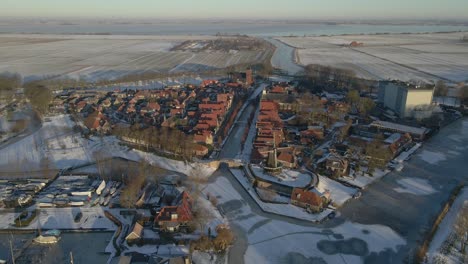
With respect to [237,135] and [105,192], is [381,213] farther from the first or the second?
[105,192]

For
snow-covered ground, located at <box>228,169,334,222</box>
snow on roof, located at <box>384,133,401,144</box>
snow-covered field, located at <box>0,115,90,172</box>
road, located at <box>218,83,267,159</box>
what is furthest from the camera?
snow on roof, located at <box>384,133,401,144</box>

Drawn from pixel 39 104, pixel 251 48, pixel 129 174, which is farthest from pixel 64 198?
pixel 251 48

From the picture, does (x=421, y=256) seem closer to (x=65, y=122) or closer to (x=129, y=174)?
(x=129, y=174)

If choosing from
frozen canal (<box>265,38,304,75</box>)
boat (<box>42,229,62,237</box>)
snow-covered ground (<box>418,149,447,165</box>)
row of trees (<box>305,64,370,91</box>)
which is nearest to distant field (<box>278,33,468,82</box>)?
frozen canal (<box>265,38,304,75</box>)

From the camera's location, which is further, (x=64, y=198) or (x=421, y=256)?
(x=64, y=198)

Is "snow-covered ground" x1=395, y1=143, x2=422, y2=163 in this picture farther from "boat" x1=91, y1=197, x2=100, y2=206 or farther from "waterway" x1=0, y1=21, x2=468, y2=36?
"waterway" x1=0, y1=21, x2=468, y2=36

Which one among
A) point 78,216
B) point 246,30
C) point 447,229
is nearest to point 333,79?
point 447,229

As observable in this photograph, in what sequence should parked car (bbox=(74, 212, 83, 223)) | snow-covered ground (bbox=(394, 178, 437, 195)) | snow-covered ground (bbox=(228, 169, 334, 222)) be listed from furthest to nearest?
1. snow-covered ground (bbox=(394, 178, 437, 195))
2. snow-covered ground (bbox=(228, 169, 334, 222))
3. parked car (bbox=(74, 212, 83, 223))
